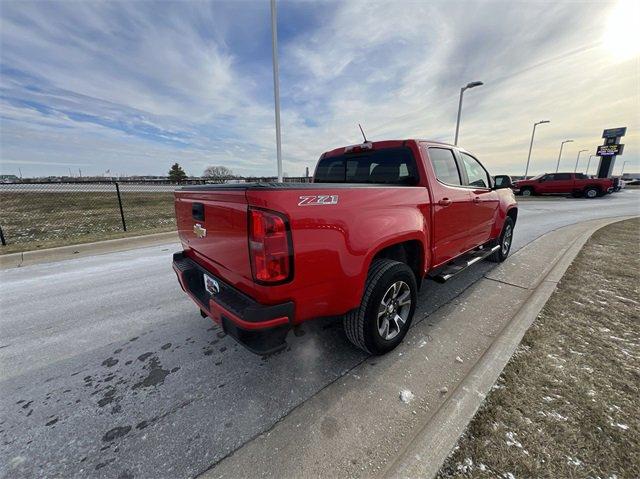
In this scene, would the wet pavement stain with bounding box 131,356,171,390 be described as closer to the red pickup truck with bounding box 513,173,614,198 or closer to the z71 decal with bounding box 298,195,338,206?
the z71 decal with bounding box 298,195,338,206

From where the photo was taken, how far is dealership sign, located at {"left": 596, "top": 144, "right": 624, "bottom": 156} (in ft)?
113

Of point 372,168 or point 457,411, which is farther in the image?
point 372,168

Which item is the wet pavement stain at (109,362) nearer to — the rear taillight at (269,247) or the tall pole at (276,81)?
the rear taillight at (269,247)

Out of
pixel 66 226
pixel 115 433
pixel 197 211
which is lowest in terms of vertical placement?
pixel 115 433

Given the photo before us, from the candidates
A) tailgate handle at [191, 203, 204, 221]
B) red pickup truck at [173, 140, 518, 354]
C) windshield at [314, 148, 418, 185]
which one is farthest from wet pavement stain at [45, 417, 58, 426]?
windshield at [314, 148, 418, 185]

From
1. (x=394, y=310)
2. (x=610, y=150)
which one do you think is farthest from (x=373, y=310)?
(x=610, y=150)

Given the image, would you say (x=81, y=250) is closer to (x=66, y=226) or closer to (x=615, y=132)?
(x=66, y=226)

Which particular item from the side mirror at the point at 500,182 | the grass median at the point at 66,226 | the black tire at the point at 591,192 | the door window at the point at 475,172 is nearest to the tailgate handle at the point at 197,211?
the door window at the point at 475,172

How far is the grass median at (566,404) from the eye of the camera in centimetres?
157

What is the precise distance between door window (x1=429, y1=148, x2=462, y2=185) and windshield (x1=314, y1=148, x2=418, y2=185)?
13.1 inches

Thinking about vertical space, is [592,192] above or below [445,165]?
below

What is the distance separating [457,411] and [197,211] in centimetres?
250

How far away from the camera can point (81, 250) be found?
6.47 m

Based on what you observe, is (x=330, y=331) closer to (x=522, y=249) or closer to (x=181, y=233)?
(x=181, y=233)
